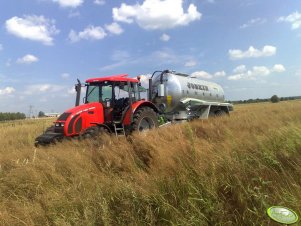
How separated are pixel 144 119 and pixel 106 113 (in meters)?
1.63

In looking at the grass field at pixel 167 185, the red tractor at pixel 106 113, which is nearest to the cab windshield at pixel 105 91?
the red tractor at pixel 106 113

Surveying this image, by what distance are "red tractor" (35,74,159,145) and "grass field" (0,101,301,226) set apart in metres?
4.08

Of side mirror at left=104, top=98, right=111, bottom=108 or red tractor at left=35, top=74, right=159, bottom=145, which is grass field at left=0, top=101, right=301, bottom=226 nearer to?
red tractor at left=35, top=74, right=159, bottom=145

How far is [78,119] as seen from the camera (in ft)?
36.7

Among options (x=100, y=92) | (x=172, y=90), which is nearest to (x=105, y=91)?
(x=100, y=92)

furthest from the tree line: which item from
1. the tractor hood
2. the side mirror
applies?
the tractor hood

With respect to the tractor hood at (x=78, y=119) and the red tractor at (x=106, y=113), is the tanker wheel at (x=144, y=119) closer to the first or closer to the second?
the red tractor at (x=106, y=113)

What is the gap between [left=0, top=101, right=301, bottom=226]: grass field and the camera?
166 inches

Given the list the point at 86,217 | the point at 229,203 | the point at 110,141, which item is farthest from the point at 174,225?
the point at 110,141

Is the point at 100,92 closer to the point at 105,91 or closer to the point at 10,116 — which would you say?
the point at 105,91

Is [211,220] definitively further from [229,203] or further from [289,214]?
[289,214]

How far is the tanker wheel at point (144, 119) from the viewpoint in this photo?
40.8 feet

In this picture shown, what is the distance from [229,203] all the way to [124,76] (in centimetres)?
933

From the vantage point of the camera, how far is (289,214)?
119 inches
